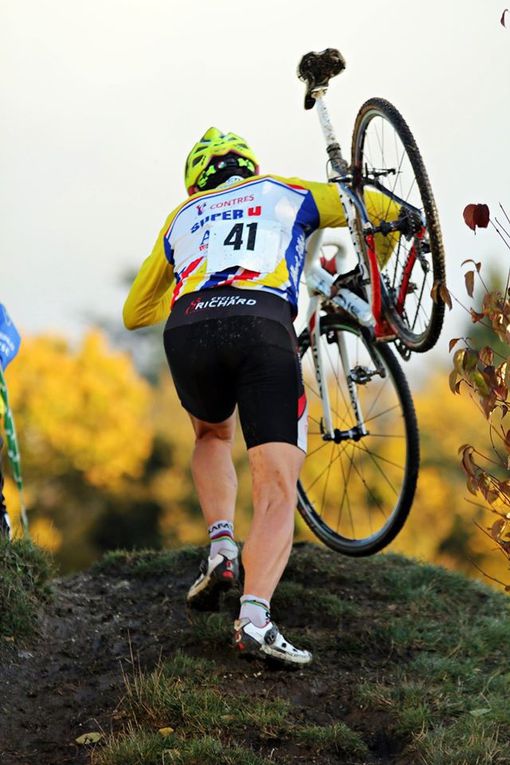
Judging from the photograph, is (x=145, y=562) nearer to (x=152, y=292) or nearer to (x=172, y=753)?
(x=152, y=292)

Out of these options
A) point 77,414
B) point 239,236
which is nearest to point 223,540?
point 239,236

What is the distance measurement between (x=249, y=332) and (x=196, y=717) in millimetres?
1456

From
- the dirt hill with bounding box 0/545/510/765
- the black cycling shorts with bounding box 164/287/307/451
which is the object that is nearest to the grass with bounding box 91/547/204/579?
the dirt hill with bounding box 0/545/510/765

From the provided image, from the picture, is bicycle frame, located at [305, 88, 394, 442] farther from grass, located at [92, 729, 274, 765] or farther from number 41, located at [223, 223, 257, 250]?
grass, located at [92, 729, 274, 765]

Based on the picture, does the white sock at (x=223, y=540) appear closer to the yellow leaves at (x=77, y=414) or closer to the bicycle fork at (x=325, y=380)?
the bicycle fork at (x=325, y=380)

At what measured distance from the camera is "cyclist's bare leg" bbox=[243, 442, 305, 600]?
14.7ft

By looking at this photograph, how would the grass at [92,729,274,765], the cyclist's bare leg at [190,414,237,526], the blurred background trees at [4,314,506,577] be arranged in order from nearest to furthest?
the grass at [92,729,274,765] < the cyclist's bare leg at [190,414,237,526] < the blurred background trees at [4,314,506,577]

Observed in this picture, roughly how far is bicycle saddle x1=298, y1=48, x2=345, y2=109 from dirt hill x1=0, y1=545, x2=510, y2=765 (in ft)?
7.92

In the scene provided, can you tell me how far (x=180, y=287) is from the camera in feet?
16.0

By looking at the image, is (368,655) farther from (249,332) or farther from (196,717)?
(249,332)

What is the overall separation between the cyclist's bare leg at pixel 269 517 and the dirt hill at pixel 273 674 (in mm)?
443

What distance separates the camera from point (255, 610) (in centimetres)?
442

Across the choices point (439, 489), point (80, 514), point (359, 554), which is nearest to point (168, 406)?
point (80, 514)

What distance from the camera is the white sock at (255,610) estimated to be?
14.4 feet
